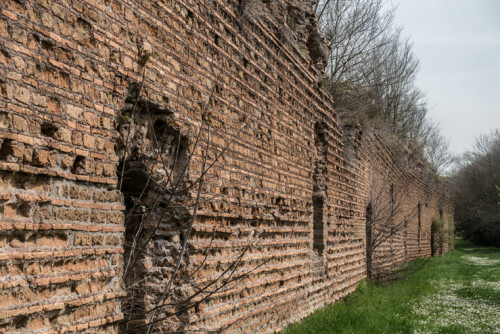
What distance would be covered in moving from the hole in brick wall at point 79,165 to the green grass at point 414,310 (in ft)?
13.1

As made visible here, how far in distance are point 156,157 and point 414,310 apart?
715 cm

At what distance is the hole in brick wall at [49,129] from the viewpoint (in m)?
2.80

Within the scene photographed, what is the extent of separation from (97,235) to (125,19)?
160 centimetres

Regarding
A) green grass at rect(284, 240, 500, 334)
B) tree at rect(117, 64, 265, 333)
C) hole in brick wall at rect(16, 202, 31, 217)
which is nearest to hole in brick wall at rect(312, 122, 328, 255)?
green grass at rect(284, 240, 500, 334)

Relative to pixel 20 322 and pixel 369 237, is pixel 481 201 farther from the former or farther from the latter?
pixel 20 322

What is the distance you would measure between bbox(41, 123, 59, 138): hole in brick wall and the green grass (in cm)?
431

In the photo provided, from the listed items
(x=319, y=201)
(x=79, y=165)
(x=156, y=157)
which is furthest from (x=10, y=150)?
(x=319, y=201)

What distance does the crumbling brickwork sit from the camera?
2660 millimetres

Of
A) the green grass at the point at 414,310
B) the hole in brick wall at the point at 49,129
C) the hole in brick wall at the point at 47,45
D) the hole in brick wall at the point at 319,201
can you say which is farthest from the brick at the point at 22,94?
the hole in brick wall at the point at 319,201

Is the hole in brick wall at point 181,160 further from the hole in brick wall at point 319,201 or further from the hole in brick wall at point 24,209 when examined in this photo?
the hole in brick wall at point 319,201

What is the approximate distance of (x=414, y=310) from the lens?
29.9 feet

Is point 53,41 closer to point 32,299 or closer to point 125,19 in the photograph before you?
point 125,19

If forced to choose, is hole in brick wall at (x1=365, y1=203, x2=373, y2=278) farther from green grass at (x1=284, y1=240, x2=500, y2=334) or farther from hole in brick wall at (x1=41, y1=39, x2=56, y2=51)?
hole in brick wall at (x1=41, y1=39, x2=56, y2=51)

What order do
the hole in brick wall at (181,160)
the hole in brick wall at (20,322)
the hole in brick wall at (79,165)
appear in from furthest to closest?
the hole in brick wall at (181,160) < the hole in brick wall at (79,165) < the hole in brick wall at (20,322)
